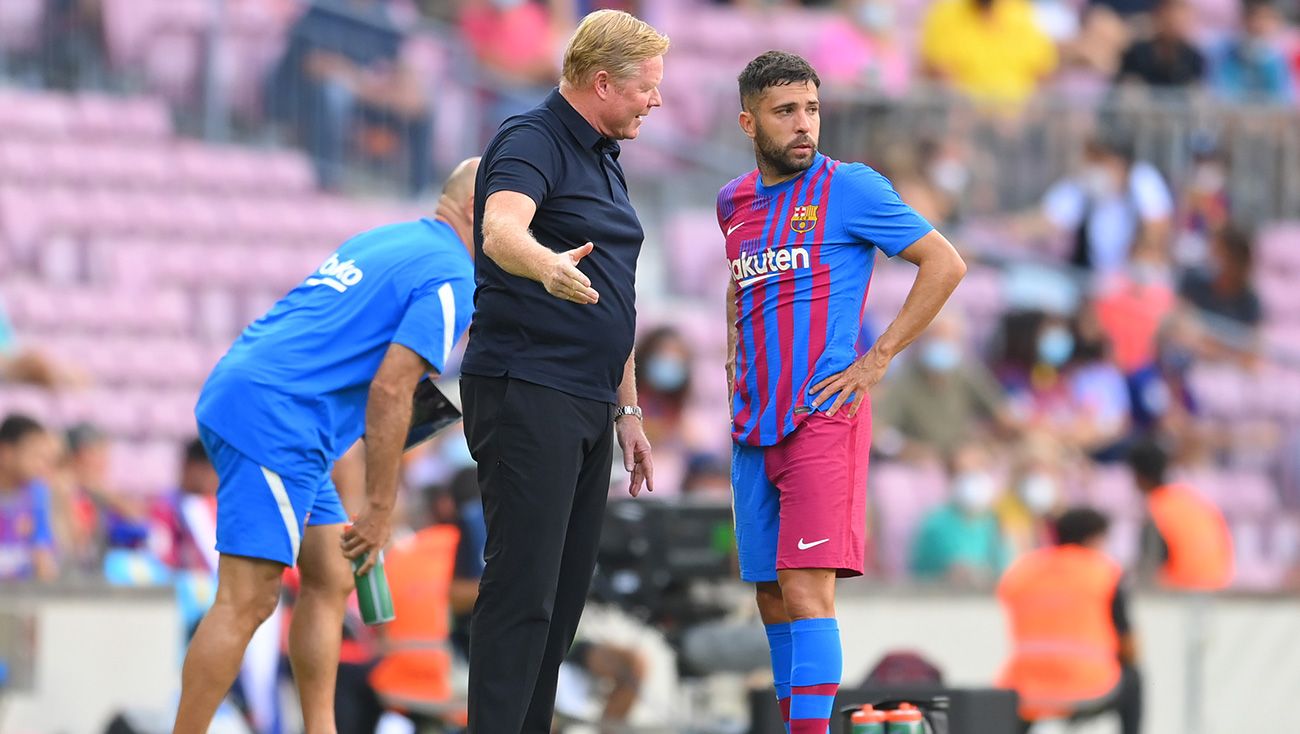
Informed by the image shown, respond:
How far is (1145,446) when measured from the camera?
40.5ft

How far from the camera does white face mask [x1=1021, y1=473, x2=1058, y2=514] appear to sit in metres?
12.9

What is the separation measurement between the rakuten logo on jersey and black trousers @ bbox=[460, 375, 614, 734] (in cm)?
67

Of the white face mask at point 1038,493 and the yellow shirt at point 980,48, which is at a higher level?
the yellow shirt at point 980,48

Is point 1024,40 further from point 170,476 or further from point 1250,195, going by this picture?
point 170,476

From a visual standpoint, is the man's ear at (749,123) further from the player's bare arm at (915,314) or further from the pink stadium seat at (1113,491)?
the pink stadium seat at (1113,491)

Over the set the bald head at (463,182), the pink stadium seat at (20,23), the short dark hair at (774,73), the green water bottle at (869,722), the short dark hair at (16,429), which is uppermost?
the pink stadium seat at (20,23)

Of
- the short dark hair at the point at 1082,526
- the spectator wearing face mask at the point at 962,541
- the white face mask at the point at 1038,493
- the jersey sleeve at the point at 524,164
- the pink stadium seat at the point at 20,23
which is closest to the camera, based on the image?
the jersey sleeve at the point at 524,164

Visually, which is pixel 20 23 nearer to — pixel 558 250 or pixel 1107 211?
pixel 1107 211

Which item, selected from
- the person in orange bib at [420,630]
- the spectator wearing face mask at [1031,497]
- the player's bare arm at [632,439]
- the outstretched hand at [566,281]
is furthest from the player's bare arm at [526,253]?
the spectator wearing face mask at [1031,497]

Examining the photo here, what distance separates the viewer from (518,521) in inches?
238

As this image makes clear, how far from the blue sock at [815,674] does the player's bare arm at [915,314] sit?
615mm

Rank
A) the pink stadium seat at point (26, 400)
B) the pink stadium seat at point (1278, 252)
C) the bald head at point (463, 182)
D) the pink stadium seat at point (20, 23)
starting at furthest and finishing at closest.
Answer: the pink stadium seat at point (1278, 252) < the pink stadium seat at point (20, 23) < the pink stadium seat at point (26, 400) < the bald head at point (463, 182)

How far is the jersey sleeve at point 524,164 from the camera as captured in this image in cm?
598

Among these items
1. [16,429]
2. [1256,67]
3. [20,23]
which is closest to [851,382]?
[16,429]
